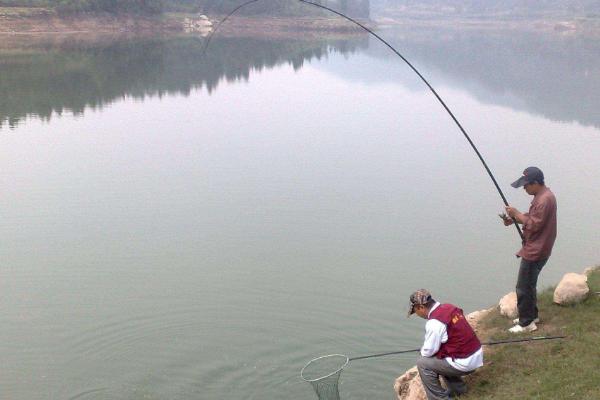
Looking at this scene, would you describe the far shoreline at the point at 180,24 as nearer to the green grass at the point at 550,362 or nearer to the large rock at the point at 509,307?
the large rock at the point at 509,307

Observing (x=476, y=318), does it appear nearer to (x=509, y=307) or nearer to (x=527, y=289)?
(x=509, y=307)

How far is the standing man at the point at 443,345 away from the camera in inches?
219

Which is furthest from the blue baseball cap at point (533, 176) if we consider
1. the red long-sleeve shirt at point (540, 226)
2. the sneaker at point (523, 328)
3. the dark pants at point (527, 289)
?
the sneaker at point (523, 328)

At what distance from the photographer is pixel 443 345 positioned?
5680 millimetres

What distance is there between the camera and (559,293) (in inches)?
272

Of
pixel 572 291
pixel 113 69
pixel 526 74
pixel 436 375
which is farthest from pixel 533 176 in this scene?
pixel 526 74

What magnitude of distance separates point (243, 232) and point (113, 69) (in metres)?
31.5

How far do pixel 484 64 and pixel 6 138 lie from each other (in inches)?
2069

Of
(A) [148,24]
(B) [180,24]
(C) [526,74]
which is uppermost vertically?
(B) [180,24]

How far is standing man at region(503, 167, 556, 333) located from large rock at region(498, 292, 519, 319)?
57cm

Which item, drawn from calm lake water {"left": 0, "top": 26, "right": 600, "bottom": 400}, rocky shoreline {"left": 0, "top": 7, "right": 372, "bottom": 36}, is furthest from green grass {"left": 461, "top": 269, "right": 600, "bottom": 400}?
rocky shoreline {"left": 0, "top": 7, "right": 372, "bottom": 36}

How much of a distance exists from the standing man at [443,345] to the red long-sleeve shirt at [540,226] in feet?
3.57

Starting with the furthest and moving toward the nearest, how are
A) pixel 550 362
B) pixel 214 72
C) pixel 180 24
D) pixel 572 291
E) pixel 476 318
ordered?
pixel 180 24, pixel 214 72, pixel 476 318, pixel 572 291, pixel 550 362

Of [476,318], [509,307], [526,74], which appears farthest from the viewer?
[526,74]
